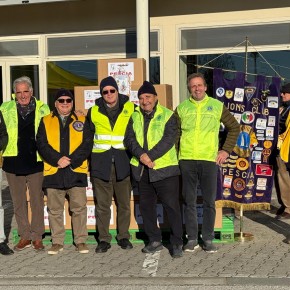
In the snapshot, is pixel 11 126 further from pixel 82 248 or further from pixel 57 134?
pixel 82 248

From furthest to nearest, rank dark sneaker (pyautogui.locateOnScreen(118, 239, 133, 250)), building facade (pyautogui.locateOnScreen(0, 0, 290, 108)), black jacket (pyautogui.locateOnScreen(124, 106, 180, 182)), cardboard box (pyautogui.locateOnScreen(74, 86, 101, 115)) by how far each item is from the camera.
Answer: building facade (pyautogui.locateOnScreen(0, 0, 290, 108)), cardboard box (pyautogui.locateOnScreen(74, 86, 101, 115)), dark sneaker (pyautogui.locateOnScreen(118, 239, 133, 250)), black jacket (pyautogui.locateOnScreen(124, 106, 180, 182))

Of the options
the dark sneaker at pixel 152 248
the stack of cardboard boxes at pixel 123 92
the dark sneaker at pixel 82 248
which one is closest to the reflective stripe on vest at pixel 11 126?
the stack of cardboard boxes at pixel 123 92

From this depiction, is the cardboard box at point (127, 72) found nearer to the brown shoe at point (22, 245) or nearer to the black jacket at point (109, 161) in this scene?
the black jacket at point (109, 161)

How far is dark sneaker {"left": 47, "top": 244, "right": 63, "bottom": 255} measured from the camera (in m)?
5.89

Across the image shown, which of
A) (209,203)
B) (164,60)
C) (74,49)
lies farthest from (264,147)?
(74,49)

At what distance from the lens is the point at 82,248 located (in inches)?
234

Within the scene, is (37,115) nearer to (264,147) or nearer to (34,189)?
(34,189)

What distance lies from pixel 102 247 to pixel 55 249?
52 centimetres

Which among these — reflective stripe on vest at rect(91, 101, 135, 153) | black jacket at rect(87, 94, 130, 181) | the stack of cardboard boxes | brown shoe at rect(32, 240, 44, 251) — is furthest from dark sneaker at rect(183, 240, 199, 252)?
brown shoe at rect(32, 240, 44, 251)

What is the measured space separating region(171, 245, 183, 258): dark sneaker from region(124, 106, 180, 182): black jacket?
765mm

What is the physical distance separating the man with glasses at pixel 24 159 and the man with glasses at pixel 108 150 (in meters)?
0.66

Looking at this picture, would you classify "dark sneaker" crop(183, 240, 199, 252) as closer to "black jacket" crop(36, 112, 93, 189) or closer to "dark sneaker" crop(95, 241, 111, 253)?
"dark sneaker" crop(95, 241, 111, 253)

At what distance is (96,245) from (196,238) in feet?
3.97

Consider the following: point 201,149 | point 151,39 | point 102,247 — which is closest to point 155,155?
point 201,149
